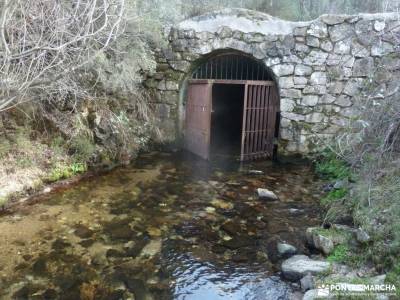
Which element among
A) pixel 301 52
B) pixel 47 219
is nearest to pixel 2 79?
pixel 47 219

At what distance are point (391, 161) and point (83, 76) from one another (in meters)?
4.91

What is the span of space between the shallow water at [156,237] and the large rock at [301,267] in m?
0.11

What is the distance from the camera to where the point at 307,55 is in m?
7.06

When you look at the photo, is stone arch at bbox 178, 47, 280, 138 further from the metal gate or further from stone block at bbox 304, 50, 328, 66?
stone block at bbox 304, 50, 328, 66

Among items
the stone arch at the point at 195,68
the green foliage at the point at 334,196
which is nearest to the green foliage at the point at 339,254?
the green foliage at the point at 334,196

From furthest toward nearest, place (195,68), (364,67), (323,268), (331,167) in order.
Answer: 1. (195,68)
2. (364,67)
3. (331,167)
4. (323,268)

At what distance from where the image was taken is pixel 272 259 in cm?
389

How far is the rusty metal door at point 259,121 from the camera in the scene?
7.49 m

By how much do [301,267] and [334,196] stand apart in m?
1.99

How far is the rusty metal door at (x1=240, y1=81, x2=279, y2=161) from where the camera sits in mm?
7492

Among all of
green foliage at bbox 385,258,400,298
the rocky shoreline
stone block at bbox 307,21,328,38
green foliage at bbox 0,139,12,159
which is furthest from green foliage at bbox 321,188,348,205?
green foliage at bbox 0,139,12,159

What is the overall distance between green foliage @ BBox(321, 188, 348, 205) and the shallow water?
16 cm

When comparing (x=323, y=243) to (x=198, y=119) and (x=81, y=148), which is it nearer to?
(x=81, y=148)

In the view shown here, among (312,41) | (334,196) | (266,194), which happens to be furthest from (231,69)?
(334,196)
